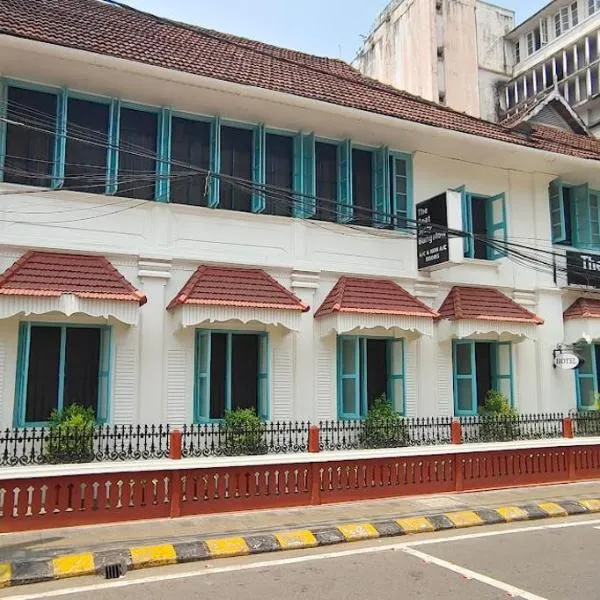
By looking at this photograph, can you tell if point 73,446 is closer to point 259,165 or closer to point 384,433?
point 384,433

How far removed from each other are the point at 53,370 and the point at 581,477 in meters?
9.44

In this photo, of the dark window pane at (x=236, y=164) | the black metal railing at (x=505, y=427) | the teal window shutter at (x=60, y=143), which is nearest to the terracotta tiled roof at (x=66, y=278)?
the teal window shutter at (x=60, y=143)

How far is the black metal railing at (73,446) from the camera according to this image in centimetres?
825

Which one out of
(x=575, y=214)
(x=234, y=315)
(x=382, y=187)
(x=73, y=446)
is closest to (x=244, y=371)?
(x=234, y=315)

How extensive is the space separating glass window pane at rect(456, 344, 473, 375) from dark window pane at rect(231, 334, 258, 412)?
426cm

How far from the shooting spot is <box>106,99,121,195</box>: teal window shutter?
10039 mm

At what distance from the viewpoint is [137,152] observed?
10273mm

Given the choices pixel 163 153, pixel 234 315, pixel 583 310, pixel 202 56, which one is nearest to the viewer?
pixel 234 315

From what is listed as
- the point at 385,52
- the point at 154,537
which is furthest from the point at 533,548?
the point at 385,52

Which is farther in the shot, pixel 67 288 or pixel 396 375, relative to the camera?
pixel 396 375

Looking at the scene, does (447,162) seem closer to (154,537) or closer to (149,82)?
(149,82)

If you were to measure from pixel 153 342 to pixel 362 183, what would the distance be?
5.04m

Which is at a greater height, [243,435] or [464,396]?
[464,396]

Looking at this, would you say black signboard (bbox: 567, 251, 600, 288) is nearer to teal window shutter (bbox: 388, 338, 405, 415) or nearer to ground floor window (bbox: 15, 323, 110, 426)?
teal window shutter (bbox: 388, 338, 405, 415)
